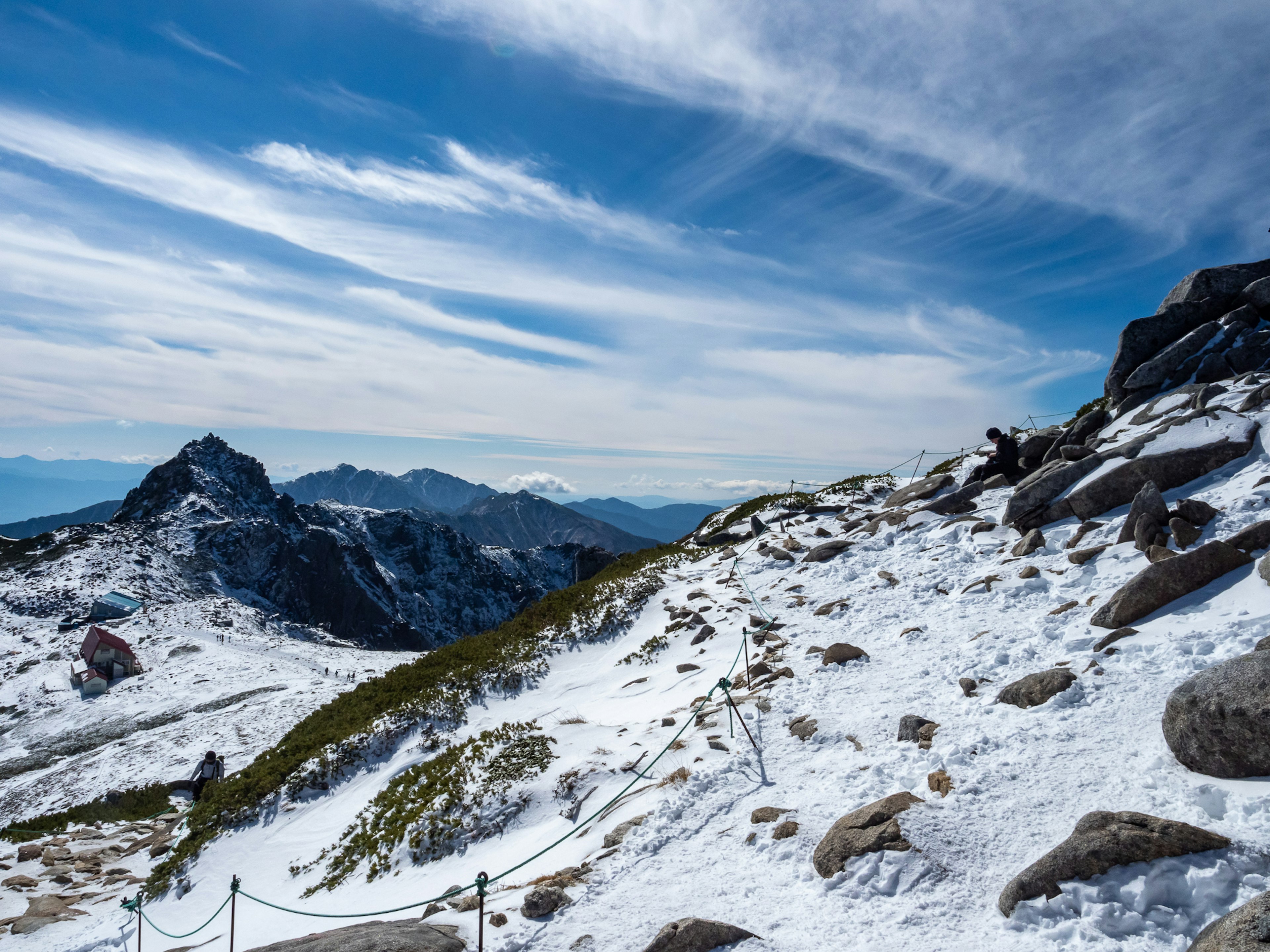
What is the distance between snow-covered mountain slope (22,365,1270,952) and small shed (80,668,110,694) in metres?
45.2

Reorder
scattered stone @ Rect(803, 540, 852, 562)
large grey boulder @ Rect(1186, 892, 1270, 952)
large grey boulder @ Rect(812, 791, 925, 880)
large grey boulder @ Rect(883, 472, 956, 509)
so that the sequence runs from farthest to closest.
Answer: large grey boulder @ Rect(883, 472, 956, 509) → scattered stone @ Rect(803, 540, 852, 562) → large grey boulder @ Rect(812, 791, 925, 880) → large grey boulder @ Rect(1186, 892, 1270, 952)

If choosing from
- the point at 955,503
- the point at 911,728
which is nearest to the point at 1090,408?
the point at 955,503

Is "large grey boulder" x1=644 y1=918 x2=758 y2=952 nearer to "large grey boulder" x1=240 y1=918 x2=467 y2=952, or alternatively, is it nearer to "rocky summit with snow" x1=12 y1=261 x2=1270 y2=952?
"rocky summit with snow" x1=12 y1=261 x2=1270 y2=952

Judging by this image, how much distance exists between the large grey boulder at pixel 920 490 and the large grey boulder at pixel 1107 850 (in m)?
21.2

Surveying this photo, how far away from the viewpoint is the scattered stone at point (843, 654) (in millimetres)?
13539

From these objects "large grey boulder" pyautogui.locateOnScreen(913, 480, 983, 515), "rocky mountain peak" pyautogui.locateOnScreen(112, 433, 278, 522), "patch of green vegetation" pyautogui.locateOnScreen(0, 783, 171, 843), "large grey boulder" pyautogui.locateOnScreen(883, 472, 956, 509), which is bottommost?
"patch of green vegetation" pyautogui.locateOnScreen(0, 783, 171, 843)

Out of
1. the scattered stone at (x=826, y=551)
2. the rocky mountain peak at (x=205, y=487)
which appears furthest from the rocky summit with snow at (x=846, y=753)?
the rocky mountain peak at (x=205, y=487)

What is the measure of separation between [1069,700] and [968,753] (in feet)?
6.61

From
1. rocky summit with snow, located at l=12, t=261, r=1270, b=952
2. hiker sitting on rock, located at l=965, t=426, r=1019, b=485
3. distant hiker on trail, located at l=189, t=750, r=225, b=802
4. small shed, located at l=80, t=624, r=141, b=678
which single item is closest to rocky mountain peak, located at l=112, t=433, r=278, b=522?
small shed, located at l=80, t=624, r=141, b=678

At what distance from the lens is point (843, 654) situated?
44.5ft

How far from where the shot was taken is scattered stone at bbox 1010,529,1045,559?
16250 mm

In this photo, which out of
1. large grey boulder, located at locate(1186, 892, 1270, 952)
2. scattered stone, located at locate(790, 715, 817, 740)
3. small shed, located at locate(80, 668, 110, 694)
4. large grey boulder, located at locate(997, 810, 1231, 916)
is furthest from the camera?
small shed, located at locate(80, 668, 110, 694)

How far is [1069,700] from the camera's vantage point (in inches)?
363

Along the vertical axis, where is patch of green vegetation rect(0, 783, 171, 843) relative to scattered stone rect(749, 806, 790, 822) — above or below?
below
